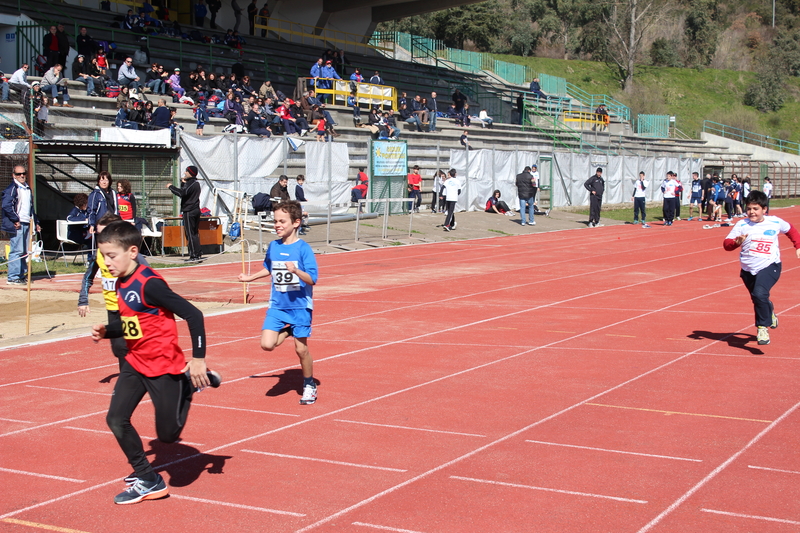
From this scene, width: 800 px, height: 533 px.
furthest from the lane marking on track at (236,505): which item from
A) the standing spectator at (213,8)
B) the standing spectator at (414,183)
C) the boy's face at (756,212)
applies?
the standing spectator at (213,8)

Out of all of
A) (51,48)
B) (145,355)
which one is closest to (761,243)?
(145,355)

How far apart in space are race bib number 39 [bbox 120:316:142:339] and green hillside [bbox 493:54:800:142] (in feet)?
214

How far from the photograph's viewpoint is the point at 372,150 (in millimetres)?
30375

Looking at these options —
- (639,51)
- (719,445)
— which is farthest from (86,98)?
(639,51)

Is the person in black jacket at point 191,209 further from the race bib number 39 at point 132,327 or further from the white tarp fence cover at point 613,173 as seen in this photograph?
the white tarp fence cover at point 613,173

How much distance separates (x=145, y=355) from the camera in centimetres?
513

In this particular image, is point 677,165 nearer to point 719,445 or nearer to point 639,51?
point 639,51

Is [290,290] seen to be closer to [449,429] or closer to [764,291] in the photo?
[449,429]

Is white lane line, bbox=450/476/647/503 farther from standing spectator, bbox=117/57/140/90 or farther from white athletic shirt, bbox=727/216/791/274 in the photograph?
standing spectator, bbox=117/57/140/90

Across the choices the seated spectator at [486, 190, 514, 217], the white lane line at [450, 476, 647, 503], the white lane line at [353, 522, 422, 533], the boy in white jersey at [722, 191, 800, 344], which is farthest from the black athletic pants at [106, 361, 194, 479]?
the seated spectator at [486, 190, 514, 217]

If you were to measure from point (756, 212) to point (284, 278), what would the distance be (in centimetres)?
577

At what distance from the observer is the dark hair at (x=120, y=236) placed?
5.07m

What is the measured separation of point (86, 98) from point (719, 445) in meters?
22.3

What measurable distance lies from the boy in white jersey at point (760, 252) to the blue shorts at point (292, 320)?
5146 millimetres
